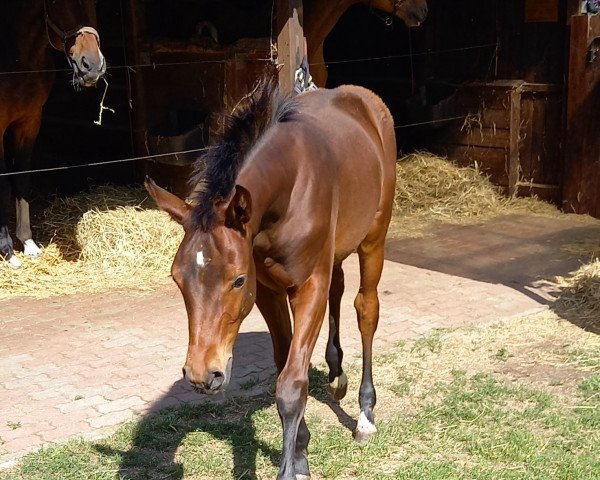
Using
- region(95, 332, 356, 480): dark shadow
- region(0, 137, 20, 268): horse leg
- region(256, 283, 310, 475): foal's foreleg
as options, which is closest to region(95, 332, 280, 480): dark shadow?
region(95, 332, 356, 480): dark shadow

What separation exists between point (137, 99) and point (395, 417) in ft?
17.2

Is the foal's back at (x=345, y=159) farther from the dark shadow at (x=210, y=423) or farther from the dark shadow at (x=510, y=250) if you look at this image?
the dark shadow at (x=510, y=250)

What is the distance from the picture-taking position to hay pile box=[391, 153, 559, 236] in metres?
8.27

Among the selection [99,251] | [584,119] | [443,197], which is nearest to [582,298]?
[584,119]

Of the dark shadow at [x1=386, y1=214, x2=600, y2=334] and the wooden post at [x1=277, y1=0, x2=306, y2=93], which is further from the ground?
the wooden post at [x1=277, y1=0, x2=306, y2=93]

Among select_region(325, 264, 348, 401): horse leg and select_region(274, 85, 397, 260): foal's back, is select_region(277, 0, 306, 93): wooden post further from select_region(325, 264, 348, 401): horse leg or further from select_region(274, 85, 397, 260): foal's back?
select_region(325, 264, 348, 401): horse leg

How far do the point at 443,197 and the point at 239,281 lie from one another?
6382 millimetres

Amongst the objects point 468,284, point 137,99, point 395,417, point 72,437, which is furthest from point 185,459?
point 137,99

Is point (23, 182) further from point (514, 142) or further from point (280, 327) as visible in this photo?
point (514, 142)

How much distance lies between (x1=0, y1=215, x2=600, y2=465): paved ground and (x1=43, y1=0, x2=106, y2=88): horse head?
62.7 inches

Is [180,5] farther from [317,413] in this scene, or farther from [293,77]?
[317,413]

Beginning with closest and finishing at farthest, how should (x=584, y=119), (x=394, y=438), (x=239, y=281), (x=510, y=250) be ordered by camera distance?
(x=239, y=281), (x=394, y=438), (x=510, y=250), (x=584, y=119)

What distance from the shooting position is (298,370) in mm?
2926

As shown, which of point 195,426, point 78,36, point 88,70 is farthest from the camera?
point 78,36
